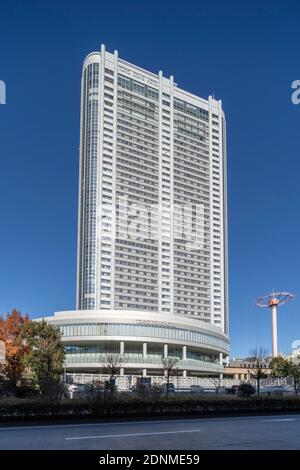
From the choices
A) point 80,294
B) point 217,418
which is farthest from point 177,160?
point 217,418

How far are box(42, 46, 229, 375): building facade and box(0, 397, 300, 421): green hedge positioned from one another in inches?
3432

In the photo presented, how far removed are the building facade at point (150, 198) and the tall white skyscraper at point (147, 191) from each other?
276mm

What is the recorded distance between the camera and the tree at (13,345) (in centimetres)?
4481

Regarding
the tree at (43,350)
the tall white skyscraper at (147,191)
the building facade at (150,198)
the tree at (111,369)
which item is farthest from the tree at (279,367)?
the tree at (43,350)

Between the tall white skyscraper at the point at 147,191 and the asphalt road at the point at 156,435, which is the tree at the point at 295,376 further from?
the tall white skyscraper at the point at 147,191

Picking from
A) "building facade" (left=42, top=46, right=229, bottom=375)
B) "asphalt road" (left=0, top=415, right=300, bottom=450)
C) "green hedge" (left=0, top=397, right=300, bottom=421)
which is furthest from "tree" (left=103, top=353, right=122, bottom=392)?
"building facade" (left=42, top=46, right=229, bottom=375)

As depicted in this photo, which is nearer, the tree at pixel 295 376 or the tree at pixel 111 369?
the tree at pixel 111 369

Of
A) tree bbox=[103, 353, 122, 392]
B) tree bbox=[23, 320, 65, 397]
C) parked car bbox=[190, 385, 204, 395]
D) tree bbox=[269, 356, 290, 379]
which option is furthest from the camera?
tree bbox=[269, 356, 290, 379]

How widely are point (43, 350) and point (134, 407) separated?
22.8 metres

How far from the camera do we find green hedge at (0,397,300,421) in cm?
2011

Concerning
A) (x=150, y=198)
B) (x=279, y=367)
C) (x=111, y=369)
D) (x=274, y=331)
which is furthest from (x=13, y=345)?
(x=150, y=198)

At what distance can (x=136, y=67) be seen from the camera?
490 ft

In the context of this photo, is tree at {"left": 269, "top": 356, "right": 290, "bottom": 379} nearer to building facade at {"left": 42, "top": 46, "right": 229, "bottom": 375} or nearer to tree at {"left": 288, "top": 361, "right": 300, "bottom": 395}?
tree at {"left": 288, "top": 361, "right": 300, "bottom": 395}
